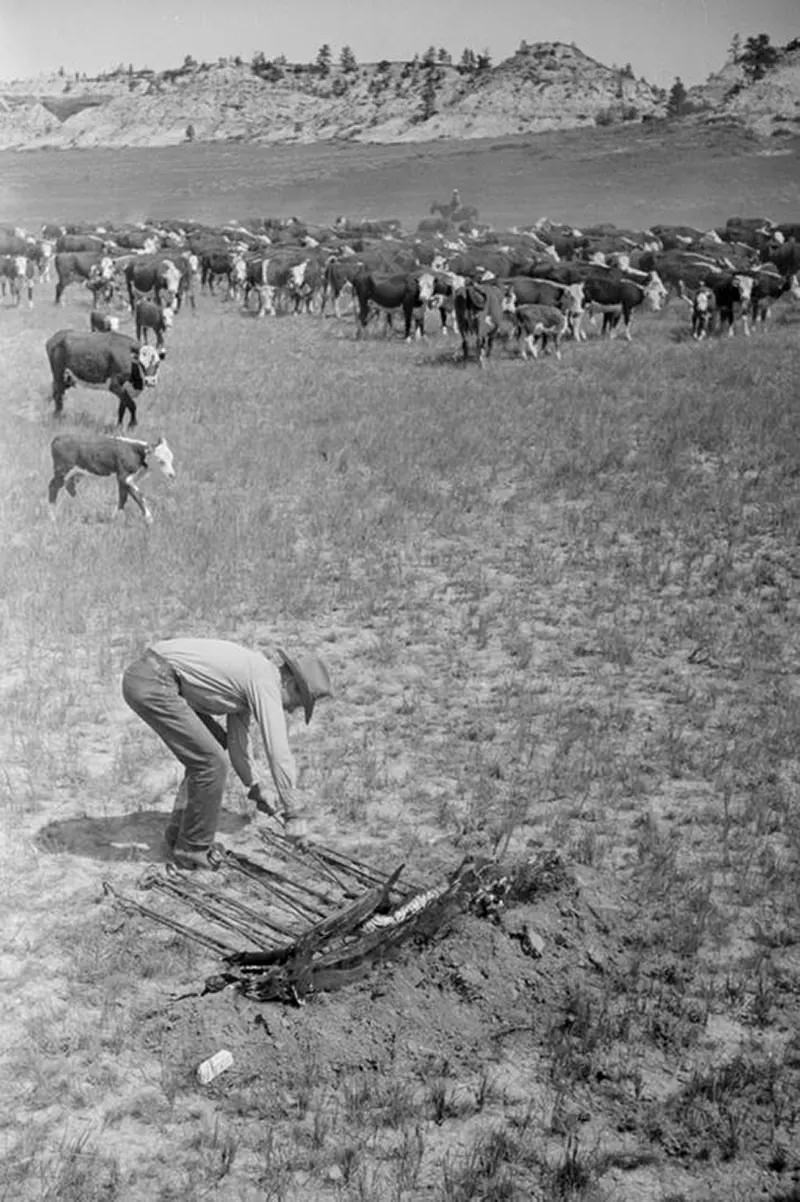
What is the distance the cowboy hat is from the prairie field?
113cm

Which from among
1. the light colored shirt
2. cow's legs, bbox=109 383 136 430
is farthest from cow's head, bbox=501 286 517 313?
the light colored shirt

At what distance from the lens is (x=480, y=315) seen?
864 inches

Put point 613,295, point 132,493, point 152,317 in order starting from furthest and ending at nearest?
point 613,295 < point 152,317 < point 132,493

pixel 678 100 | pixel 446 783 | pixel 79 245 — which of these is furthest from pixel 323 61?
pixel 446 783

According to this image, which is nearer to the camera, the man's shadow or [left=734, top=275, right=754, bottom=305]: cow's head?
the man's shadow

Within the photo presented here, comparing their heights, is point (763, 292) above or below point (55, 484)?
above

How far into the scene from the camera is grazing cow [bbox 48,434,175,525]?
1319cm

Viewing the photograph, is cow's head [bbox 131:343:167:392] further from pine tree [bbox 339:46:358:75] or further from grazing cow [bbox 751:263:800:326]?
pine tree [bbox 339:46:358:75]

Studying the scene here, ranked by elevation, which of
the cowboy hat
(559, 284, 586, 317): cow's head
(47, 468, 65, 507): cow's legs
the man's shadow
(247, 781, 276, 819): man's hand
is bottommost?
the man's shadow

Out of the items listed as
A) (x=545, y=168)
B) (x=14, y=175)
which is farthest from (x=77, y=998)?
(x=14, y=175)

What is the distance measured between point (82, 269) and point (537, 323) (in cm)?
1353

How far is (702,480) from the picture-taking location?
15.0m

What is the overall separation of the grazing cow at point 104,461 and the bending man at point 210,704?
6.54m

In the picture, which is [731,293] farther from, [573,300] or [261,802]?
[261,802]
